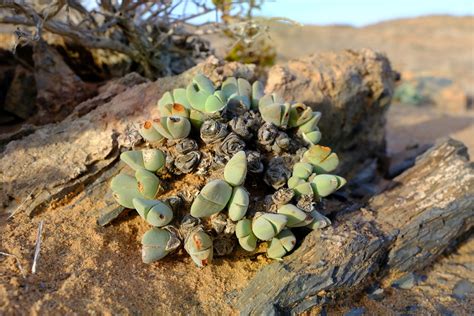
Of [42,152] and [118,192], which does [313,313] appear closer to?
[118,192]

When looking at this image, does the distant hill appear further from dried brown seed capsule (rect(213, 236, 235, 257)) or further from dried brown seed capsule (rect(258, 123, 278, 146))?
dried brown seed capsule (rect(213, 236, 235, 257))

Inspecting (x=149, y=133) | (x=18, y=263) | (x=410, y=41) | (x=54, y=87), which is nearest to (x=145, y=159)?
(x=149, y=133)

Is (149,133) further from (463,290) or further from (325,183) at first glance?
(463,290)

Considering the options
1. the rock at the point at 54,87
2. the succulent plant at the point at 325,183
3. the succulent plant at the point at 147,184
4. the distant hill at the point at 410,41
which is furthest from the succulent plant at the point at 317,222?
the distant hill at the point at 410,41

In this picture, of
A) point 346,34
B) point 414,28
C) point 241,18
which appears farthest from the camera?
point 414,28

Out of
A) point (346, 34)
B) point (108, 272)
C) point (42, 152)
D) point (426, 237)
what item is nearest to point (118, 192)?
point (108, 272)

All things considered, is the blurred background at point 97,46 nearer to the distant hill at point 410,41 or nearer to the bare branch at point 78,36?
the bare branch at point 78,36
